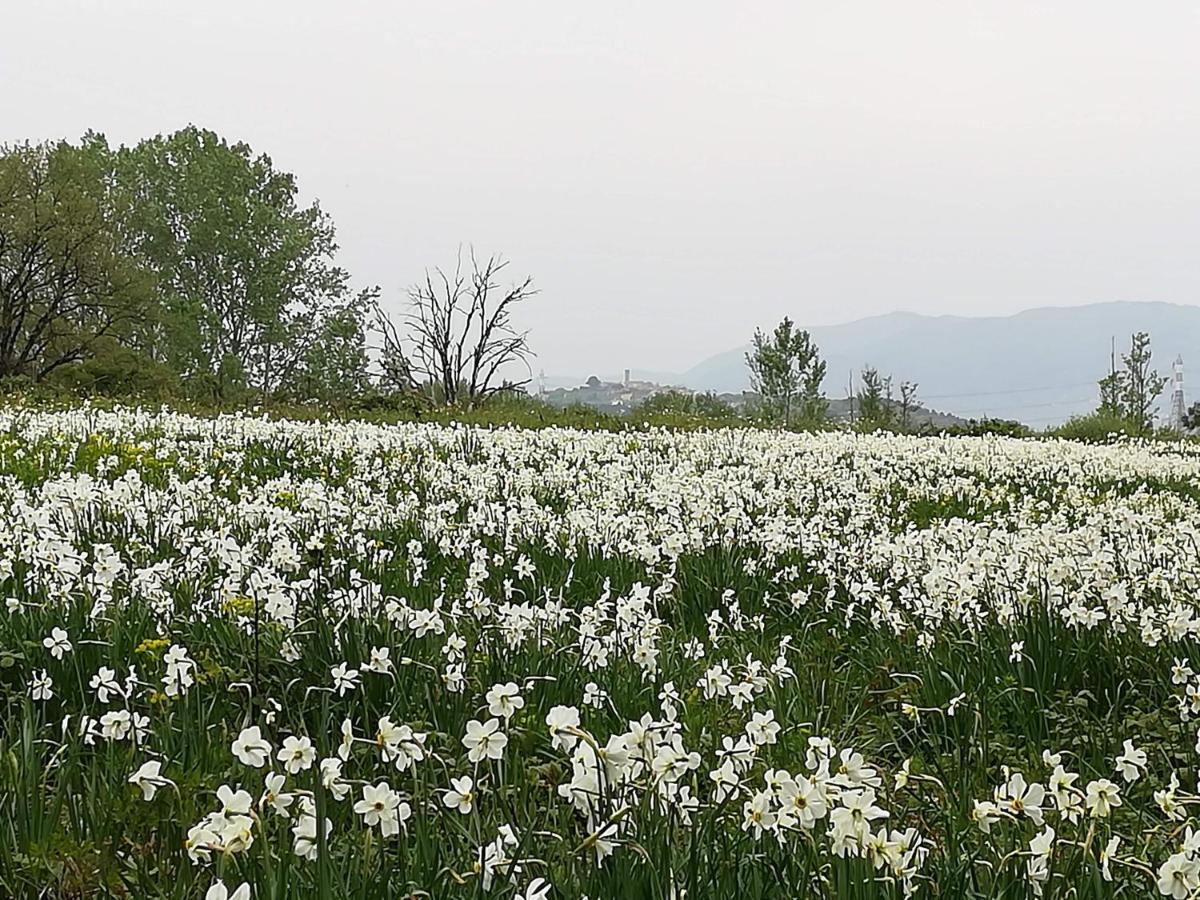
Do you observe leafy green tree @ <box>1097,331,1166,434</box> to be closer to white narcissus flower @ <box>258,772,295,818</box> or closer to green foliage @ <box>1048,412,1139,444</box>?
green foliage @ <box>1048,412,1139,444</box>

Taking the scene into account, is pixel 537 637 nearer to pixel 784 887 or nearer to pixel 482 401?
pixel 784 887

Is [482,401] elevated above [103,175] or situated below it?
below

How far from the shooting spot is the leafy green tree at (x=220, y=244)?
58.7 meters

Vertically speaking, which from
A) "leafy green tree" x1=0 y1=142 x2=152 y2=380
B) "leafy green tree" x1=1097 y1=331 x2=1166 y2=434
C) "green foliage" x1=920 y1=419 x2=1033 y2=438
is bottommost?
"green foliage" x1=920 y1=419 x2=1033 y2=438

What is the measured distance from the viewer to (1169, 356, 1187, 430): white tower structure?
44.5m

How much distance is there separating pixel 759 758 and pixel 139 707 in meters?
2.39

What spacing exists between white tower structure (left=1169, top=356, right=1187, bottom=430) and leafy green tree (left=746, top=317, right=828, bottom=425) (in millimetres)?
16337

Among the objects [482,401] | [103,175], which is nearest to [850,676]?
[482,401]

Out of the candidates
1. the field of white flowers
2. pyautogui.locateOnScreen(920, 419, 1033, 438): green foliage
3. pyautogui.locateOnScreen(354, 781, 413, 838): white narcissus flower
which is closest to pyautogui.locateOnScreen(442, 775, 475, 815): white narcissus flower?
the field of white flowers

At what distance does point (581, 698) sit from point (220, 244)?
61.2m

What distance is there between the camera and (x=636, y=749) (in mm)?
2252

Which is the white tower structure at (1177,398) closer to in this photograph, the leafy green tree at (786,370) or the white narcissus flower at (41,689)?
the leafy green tree at (786,370)

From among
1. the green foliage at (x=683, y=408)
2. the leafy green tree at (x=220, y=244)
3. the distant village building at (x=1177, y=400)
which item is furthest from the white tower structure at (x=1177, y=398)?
the leafy green tree at (x=220, y=244)

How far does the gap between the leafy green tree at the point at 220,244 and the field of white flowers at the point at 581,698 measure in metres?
54.4
